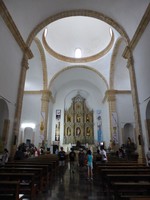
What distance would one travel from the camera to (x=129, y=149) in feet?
40.5

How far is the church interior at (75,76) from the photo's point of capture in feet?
23.6

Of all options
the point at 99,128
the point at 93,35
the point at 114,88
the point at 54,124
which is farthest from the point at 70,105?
the point at 93,35

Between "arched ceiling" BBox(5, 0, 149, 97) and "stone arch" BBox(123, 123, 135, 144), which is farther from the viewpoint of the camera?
"stone arch" BBox(123, 123, 135, 144)

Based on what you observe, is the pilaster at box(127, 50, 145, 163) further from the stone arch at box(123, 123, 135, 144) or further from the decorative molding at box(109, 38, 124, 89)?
the stone arch at box(123, 123, 135, 144)

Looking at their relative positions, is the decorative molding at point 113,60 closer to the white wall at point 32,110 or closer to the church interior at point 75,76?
the church interior at point 75,76

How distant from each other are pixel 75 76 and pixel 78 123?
253 inches

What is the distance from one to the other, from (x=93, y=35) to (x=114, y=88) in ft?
20.3

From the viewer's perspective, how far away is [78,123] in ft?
67.5

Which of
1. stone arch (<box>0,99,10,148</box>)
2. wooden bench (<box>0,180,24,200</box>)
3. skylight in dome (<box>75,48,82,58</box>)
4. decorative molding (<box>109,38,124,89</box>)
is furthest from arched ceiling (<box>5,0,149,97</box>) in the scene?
wooden bench (<box>0,180,24,200</box>)

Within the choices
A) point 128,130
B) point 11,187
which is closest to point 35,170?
point 11,187

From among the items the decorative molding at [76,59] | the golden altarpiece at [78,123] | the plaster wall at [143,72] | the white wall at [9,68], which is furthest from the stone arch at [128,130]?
the white wall at [9,68]

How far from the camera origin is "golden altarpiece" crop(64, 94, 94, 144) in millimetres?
19469

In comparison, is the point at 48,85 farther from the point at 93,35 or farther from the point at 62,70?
the point at 93,35

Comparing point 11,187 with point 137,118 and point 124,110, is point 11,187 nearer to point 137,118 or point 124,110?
point 137,118
